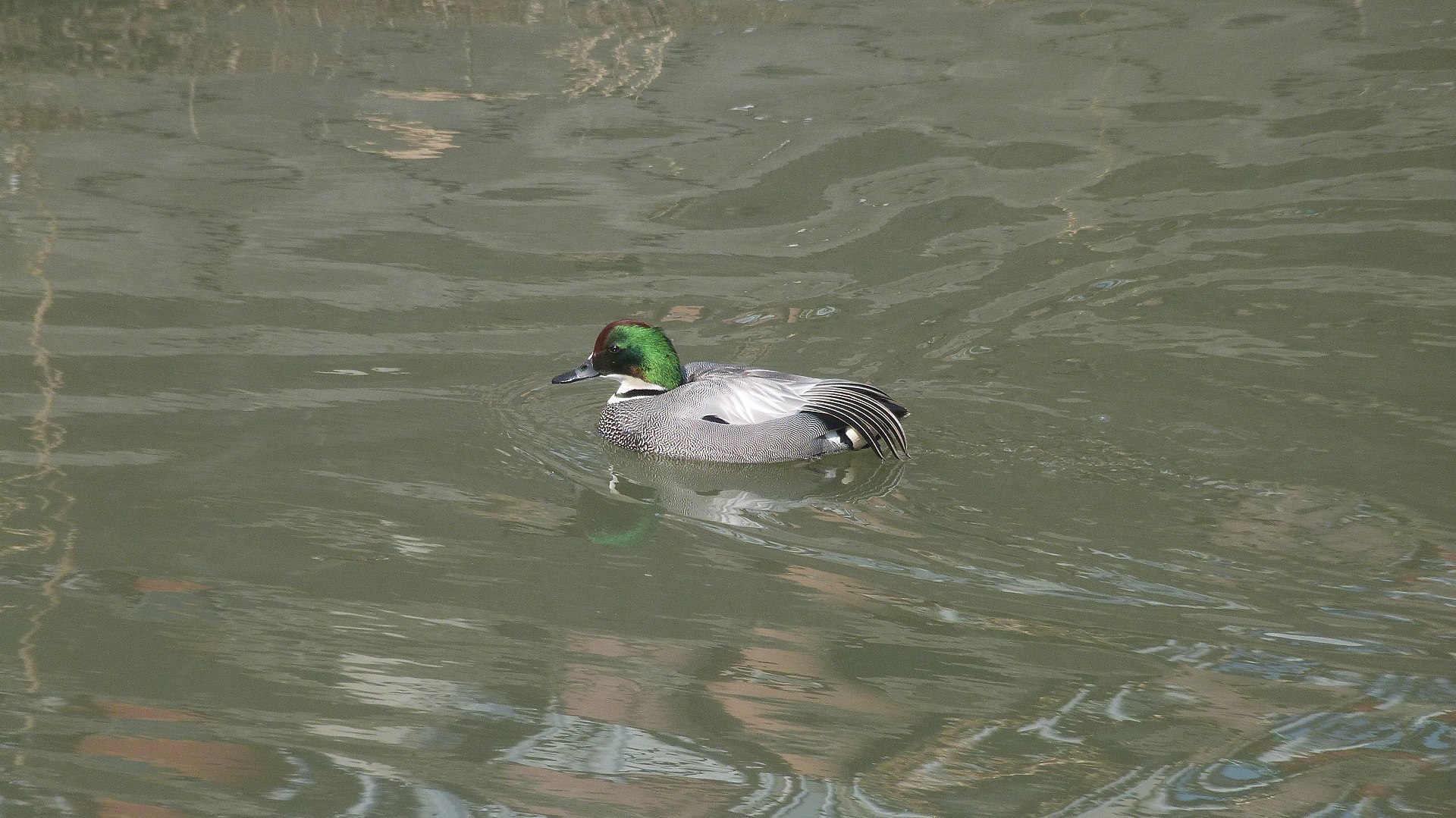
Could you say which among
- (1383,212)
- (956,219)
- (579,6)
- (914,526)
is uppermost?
(579,6)

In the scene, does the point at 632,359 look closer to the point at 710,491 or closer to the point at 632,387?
the point at 632,387

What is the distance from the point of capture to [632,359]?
6867 millimetres

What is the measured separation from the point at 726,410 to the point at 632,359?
1.77 ft

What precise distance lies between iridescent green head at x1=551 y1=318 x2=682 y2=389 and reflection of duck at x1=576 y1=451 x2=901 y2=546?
39 cm

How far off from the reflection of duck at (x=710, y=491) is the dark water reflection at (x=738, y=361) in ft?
0.10

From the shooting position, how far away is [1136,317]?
782cm

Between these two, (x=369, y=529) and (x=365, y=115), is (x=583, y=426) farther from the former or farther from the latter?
(x=365, y=115)

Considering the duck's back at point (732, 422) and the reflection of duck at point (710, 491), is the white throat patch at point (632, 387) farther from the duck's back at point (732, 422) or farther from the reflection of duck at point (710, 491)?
the reflection of duck at point (710, 491)

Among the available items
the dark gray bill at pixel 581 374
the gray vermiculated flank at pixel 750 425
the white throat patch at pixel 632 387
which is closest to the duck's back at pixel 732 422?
the gray vermiculated flank at pixel 750 425

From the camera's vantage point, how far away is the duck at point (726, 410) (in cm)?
638

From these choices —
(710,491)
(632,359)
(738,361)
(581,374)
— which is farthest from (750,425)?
(738,361)

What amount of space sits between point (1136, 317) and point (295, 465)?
3.97m

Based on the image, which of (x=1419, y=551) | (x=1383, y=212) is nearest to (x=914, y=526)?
(x=1419, y=551)

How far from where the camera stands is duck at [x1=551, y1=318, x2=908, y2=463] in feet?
20.9
